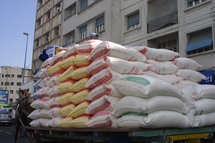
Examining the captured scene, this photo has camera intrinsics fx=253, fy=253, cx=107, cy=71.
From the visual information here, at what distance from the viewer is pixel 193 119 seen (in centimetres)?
342

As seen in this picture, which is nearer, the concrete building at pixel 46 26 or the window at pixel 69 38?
the window at pixel 69 38

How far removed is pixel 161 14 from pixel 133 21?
190 cm

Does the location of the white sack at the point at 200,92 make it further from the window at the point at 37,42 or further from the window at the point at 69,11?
the window at the point at 37,42

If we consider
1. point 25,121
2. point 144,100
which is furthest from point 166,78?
point 25,121

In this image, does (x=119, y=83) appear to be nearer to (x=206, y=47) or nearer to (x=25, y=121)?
(x=25, y=121)

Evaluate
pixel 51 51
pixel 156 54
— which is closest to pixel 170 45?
pixel 51 51

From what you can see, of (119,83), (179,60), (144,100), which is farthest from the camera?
(179,60)

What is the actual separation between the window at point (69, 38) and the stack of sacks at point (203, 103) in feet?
62.2

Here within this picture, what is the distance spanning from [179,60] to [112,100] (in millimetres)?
1967

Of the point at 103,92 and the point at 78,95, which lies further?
the point at 78,95

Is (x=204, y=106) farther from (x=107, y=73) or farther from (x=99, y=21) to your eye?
(x=99, y=21)

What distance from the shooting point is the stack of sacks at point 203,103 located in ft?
11.6

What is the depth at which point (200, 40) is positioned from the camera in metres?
11.2

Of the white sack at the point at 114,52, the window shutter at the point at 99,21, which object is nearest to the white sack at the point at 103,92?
the white sack at the point at 114,52
